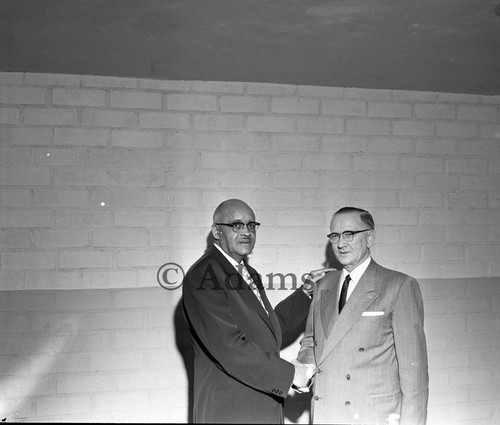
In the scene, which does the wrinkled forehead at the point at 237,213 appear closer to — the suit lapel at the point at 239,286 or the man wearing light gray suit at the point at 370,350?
the suit lapel at the point at 239,286

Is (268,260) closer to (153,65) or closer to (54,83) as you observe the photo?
(153,65)

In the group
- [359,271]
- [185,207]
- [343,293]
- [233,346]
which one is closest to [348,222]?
[359,271]

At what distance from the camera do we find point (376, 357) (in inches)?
118

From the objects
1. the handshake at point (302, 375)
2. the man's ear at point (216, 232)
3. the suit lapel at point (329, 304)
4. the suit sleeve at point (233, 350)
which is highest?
the man's ear at point (216, 232)

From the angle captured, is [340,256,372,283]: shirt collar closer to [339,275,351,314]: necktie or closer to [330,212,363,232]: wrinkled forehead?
[339,275,351,314]: necktie

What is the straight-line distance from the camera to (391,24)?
3.45 meters

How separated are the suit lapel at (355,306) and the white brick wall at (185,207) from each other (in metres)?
1.50

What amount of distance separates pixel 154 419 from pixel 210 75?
2484 mm

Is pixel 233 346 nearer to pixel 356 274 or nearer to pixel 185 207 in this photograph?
pixel 356 274

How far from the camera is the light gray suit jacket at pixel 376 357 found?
2.92 m

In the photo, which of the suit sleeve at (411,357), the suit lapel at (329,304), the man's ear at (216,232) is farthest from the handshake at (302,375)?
the man's ear at (216,232)

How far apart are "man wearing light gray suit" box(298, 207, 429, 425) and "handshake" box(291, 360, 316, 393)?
9cm

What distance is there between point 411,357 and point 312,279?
0.96 metres

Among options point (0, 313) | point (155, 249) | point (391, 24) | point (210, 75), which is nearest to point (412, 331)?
point (391, 24)
